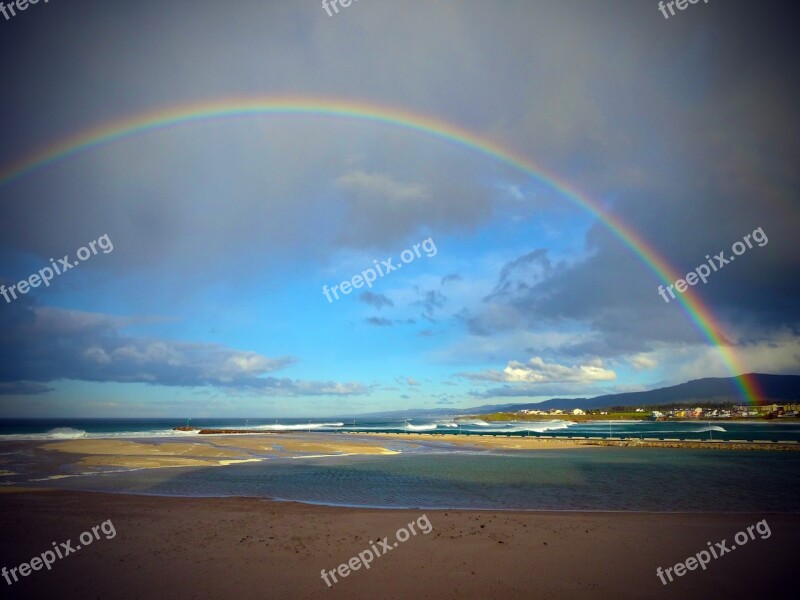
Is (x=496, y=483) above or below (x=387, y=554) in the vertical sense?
below

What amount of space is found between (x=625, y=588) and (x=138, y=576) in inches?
485

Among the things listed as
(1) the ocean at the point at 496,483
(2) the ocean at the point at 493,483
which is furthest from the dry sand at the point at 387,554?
(1) the ocean at the point at 496,483

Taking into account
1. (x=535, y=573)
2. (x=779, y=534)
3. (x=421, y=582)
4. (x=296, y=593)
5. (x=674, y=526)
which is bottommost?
(x=779, y=534)

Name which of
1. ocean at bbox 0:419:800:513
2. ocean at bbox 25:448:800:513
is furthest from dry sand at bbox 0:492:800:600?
ocean at bbox 25:448:800:513

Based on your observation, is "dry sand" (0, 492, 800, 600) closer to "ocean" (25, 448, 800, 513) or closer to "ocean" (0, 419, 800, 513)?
"ocean" (0, 419, 800, 513)

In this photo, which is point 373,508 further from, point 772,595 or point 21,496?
point 21,496

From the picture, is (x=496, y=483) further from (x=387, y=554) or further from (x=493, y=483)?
(x=387, y=554)

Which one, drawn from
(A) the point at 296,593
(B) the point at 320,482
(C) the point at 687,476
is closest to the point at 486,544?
(A) the point at 296,593

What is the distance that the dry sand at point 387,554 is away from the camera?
431 inches

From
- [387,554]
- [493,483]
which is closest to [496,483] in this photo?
[493,483]

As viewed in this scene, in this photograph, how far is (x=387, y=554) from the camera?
1343 cm

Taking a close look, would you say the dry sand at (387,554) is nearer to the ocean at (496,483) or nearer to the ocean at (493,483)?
the ocean at (493,483)

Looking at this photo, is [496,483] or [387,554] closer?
[387,554]

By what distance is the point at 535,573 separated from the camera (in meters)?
11.9
